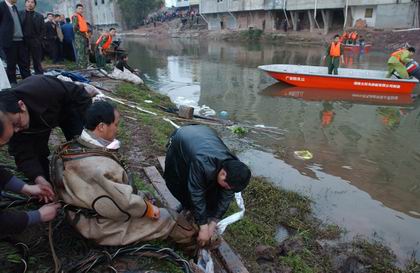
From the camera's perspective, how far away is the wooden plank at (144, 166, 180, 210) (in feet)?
13.8

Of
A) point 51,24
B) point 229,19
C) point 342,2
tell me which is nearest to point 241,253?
point 51,24

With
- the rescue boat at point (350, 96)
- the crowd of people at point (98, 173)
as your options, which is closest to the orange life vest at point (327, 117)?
the rescue boat at point (350, 96)

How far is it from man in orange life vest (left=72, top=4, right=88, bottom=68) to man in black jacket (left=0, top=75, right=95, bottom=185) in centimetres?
914

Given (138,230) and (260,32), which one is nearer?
(138,230)

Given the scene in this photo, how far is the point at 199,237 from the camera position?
309cm

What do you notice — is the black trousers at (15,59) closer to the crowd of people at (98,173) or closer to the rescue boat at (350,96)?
the crowd of people at (98,173)

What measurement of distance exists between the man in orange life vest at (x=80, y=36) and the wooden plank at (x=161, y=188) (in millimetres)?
8199

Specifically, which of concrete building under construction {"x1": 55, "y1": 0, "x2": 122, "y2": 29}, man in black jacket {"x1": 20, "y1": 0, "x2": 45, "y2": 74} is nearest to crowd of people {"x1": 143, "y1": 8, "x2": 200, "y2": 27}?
concrete building under construction {"x1": 55, "y1": 0, "x2": 122, "y2": 29}

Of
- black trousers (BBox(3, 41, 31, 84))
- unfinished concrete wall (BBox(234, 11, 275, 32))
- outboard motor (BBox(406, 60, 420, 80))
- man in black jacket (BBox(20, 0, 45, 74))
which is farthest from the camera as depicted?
unfinished concrete wall (BBox(234, 11, 275, 32))

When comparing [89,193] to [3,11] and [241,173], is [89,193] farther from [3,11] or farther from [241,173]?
[3,11]

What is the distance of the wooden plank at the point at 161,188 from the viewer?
420 centimetres

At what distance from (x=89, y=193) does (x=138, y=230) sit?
549 millimetres

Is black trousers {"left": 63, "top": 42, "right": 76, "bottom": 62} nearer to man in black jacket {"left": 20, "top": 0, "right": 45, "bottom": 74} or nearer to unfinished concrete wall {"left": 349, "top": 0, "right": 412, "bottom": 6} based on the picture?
man in black jacket {"left": 20, "top": 0, "right": 45, "bottom": 74}

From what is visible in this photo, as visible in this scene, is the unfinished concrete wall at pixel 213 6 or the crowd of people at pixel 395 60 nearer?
the crowd of people at pixel 395 60
